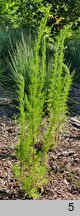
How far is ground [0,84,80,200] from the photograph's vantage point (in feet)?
11.3

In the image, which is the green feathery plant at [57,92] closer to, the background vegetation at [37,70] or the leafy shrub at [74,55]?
the background vegetation at [37,70]

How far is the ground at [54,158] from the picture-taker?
11.3 ft

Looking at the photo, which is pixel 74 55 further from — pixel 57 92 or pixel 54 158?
pixel 57 92

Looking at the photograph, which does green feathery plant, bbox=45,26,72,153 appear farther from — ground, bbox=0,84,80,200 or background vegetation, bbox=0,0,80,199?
ground, bbox=0,84,80,200

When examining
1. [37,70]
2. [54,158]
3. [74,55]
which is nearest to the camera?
[37,70]

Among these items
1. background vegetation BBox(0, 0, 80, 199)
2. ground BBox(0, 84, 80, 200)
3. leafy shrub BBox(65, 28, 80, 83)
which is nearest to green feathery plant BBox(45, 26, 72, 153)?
background vegetation BBox(0, 0, 80, 199)

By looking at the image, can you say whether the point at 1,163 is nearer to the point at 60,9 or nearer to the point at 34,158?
the point at 34,158

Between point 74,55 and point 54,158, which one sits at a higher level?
point 74,55

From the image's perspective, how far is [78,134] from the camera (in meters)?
4.43

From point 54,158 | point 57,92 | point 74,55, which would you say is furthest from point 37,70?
point 74,55

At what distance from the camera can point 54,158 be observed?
3902mm

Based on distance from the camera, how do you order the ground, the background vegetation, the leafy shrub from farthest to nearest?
1. the leafy shrub
2. the ground
3. the background vegetation

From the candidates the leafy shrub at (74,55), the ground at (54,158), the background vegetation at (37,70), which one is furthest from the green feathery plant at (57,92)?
the leafy shrub at (74,55)

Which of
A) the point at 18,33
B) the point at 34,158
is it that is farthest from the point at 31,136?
the point at 18,33
